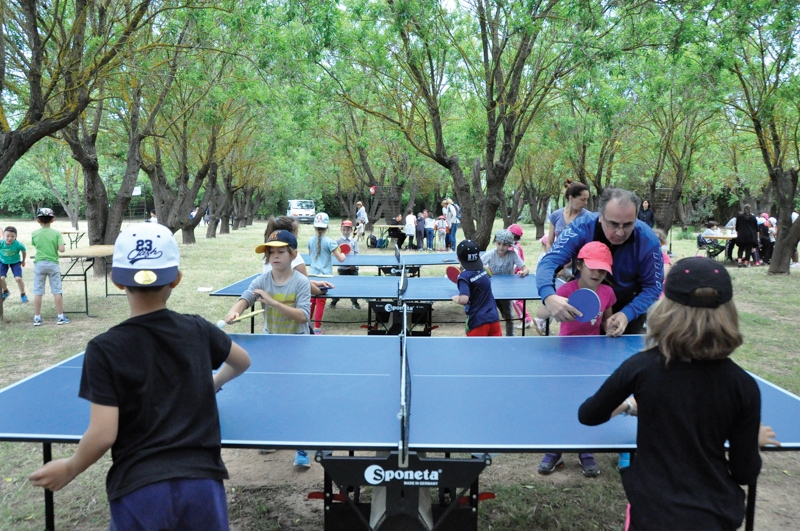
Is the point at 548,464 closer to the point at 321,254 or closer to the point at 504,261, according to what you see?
the point at 504,261

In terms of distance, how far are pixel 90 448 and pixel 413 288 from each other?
6.30 metres

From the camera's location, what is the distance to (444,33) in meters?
11.7

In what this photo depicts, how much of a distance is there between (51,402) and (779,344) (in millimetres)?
8209

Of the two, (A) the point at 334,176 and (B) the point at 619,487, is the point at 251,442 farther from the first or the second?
(A) the point at 334,176

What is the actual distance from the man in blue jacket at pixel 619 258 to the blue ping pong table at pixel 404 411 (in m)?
0.26

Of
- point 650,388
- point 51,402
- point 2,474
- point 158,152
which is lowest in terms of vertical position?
point 2,474

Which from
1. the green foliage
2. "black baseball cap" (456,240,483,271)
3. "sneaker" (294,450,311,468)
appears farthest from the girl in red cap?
the green foliage

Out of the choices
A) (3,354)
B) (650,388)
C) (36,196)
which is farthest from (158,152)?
(36,196)

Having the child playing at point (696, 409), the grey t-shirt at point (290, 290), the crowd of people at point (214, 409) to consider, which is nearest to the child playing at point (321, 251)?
the grey t-shirt at point (290, 290)

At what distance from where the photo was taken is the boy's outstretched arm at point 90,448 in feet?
6.02

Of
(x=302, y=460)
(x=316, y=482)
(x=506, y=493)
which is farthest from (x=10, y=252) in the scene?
(x=506, y=493)

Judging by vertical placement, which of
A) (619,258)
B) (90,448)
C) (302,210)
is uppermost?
(619,258)

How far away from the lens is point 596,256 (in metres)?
3.76

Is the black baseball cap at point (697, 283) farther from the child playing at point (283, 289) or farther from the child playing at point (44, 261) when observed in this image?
the child playing at point (44, 261)
